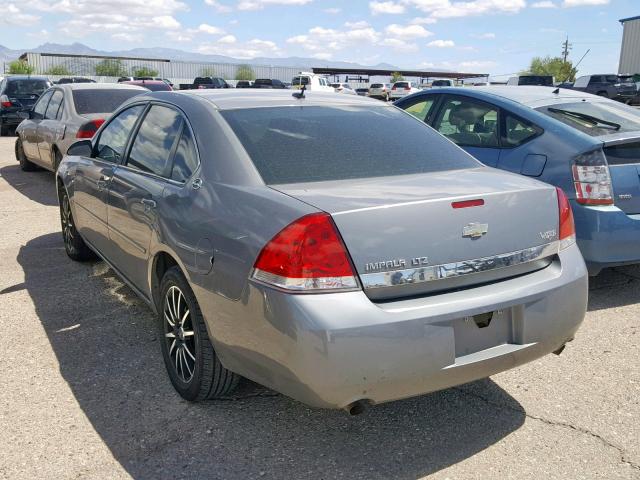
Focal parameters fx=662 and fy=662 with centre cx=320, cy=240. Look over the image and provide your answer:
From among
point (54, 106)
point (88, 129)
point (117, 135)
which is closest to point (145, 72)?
point (54, 106)

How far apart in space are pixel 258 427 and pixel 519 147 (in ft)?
10.8

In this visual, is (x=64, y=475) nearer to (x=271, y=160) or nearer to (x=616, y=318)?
(x=271, y=160)

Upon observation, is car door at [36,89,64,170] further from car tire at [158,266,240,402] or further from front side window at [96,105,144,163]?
car tire at [158,266,240,402]

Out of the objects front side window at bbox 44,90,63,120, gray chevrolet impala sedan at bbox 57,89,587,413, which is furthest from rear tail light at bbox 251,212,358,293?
front side window at bbox 44,90,63,120

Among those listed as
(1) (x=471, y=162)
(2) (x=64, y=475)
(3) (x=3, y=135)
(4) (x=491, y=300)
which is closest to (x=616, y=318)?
(1) (x=471, y=162)

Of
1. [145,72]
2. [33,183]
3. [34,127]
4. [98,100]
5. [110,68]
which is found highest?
[110,68]

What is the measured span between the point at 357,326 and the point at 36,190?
8.94 m

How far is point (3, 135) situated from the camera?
2017 centimetres

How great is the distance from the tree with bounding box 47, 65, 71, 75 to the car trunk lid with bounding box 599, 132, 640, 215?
248 ft

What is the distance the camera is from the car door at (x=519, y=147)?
16.8 ft

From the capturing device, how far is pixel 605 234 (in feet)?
15.3

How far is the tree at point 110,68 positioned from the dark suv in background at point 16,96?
61.2 meters

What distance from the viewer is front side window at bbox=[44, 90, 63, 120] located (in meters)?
9.82

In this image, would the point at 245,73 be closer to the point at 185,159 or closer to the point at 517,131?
the point at 517,131
